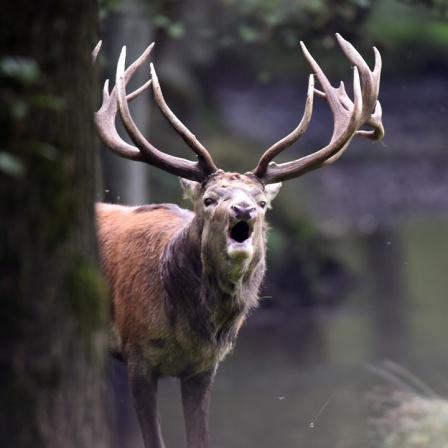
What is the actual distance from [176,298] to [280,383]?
5311mm

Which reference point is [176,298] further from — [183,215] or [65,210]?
[65,210]

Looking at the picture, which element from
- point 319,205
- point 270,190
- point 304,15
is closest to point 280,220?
point 319,205

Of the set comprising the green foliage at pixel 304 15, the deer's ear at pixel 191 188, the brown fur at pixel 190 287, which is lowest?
the brown fur at pixel 190 287

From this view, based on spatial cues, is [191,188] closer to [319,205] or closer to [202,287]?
[202,287]

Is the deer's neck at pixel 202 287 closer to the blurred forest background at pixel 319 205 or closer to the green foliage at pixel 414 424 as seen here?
the green foliage at pixel 414 424

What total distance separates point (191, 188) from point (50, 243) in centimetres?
302

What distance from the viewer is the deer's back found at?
5.93 metres

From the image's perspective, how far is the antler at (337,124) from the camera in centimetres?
575

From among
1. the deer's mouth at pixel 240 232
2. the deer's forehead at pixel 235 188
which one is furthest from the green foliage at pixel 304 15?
the deer's mouth at pixel 240 232

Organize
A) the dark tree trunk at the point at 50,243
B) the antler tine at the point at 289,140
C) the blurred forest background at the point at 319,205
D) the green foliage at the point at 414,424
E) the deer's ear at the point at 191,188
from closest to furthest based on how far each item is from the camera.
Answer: the dark tree trunk at the point at 50,243, the antler tine at the point at 289,140, the deer's ear at the point at 191,188, the green foliage at the point at 414,424, the blurred forest background at the point at 319,205

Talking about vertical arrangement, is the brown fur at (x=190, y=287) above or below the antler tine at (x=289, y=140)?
below

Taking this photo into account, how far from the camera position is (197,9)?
48.6ft

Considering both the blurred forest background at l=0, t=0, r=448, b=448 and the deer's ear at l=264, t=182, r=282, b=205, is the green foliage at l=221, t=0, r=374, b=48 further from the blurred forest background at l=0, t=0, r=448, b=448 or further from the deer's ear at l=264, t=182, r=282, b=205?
the deer's ear at l=264, t=182, r=282, b=205

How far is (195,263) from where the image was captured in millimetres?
5801
